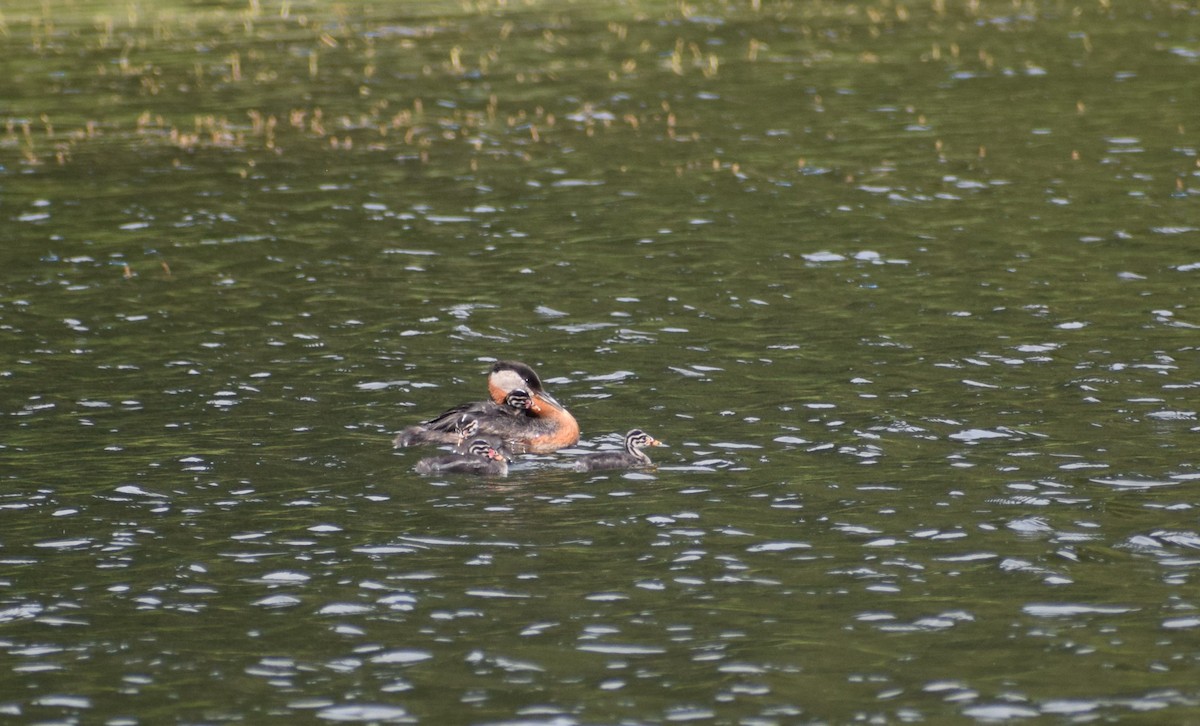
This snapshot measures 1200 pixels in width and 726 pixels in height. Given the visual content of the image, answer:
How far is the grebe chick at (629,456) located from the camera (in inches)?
649

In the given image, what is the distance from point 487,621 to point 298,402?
7027 millimetres

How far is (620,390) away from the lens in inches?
773

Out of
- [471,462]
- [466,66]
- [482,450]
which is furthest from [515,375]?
[466,66]

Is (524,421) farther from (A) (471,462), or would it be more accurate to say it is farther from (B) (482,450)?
(A) (471,462)

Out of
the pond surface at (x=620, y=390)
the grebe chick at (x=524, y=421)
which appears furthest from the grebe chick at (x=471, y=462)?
the grebe chick at (x=524, y=421)

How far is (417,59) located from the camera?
46188 millimetres

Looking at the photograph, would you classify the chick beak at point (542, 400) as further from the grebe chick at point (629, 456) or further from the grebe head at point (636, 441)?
the grebe head at point (636, 441)

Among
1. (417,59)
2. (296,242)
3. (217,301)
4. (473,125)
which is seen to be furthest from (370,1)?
(217,301)

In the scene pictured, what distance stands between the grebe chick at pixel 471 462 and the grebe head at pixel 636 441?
1322mm

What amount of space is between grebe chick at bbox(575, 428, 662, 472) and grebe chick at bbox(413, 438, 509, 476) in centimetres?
96

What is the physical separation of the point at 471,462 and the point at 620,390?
3474mm

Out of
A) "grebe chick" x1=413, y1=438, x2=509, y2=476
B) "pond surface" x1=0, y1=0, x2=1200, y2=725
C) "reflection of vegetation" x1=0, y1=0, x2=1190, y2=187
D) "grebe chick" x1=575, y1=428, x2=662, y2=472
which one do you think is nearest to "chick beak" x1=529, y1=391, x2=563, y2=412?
"pond surface" x1=0, y1=0, x2=1200, y2=725

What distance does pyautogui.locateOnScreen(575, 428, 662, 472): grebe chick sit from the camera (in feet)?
54.1

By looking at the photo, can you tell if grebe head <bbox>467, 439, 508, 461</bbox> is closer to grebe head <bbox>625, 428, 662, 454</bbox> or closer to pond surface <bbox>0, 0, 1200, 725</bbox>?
pond surface <bbox>0, 0, 1200, 725</bbox>
